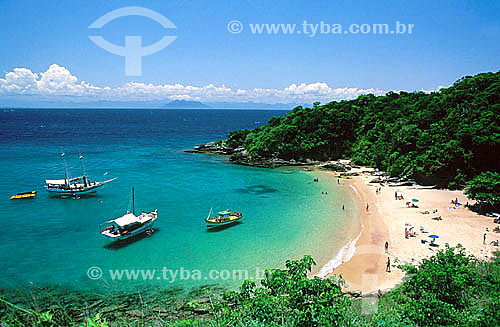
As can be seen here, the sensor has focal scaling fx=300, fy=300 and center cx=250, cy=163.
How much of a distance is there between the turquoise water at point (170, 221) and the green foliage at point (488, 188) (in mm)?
11441

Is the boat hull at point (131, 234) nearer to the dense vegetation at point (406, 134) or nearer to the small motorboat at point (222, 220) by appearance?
the small motorboat at point (222, 220)

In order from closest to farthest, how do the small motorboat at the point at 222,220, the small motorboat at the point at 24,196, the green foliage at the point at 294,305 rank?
1. the green foliage at the point at 294,305
2. the small motorboat at the point at 222,220
3. the small motorboat at the point at 24,196

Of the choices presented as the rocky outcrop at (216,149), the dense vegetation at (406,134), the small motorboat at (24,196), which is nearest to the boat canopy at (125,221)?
the small motorboat at (24,196)

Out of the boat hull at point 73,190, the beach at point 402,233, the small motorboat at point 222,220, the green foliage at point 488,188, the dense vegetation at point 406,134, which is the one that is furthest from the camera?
the boat hull at point 73,190

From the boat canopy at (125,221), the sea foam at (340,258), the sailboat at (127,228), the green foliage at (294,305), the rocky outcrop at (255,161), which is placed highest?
the green foliage at (294,305)

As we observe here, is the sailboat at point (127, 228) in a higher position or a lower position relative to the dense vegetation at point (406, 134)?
lower

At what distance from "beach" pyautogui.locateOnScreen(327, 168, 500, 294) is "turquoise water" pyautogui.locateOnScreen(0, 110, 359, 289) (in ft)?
6.98

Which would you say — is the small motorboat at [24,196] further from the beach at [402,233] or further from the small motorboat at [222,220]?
the beach at [402,233]

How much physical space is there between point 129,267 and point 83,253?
4.91 meters

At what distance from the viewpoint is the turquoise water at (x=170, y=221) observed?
2261 centimetres

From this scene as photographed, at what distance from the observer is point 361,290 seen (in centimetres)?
1881

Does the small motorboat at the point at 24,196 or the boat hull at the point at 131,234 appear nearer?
the boat hull at the point at 131,234

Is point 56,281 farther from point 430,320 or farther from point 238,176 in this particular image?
point 238,176

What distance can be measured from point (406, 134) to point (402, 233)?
23.5m
